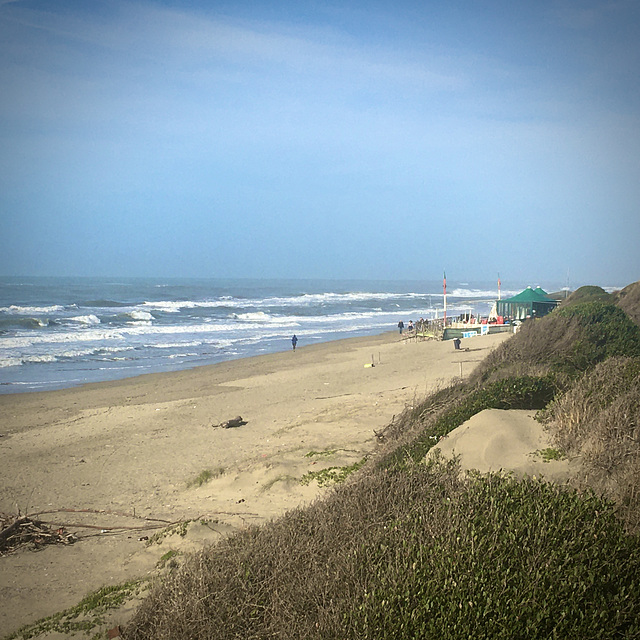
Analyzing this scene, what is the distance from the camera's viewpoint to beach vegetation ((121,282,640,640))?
3.12 meters

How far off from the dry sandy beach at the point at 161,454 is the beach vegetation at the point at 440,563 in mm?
1940

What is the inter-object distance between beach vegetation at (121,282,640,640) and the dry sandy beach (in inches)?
76.4

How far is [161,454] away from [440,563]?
9421mm

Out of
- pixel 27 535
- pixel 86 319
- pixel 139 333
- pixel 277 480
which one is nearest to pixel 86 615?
pixel 27 535

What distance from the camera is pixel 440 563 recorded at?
3.45 meters

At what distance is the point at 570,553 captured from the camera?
11.7 ft

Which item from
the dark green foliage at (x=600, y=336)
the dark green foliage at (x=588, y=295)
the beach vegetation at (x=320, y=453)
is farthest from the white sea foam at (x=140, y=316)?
the dark green foliage at (x=600, y=336)

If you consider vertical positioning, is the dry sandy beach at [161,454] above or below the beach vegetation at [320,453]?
below

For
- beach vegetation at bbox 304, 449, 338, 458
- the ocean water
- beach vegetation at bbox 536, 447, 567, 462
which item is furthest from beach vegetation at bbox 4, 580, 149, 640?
the ocean water

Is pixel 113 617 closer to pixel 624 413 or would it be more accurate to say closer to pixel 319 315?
pixel 624 413

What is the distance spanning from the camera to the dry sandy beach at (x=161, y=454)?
23.7ft

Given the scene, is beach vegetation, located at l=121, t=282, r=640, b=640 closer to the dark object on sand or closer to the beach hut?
the dark object on sand

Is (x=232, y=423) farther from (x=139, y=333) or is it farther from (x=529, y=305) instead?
(x=139, y=333)

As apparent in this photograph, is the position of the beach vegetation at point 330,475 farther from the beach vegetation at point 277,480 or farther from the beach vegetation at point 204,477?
the beach vegetation at point 204,477
